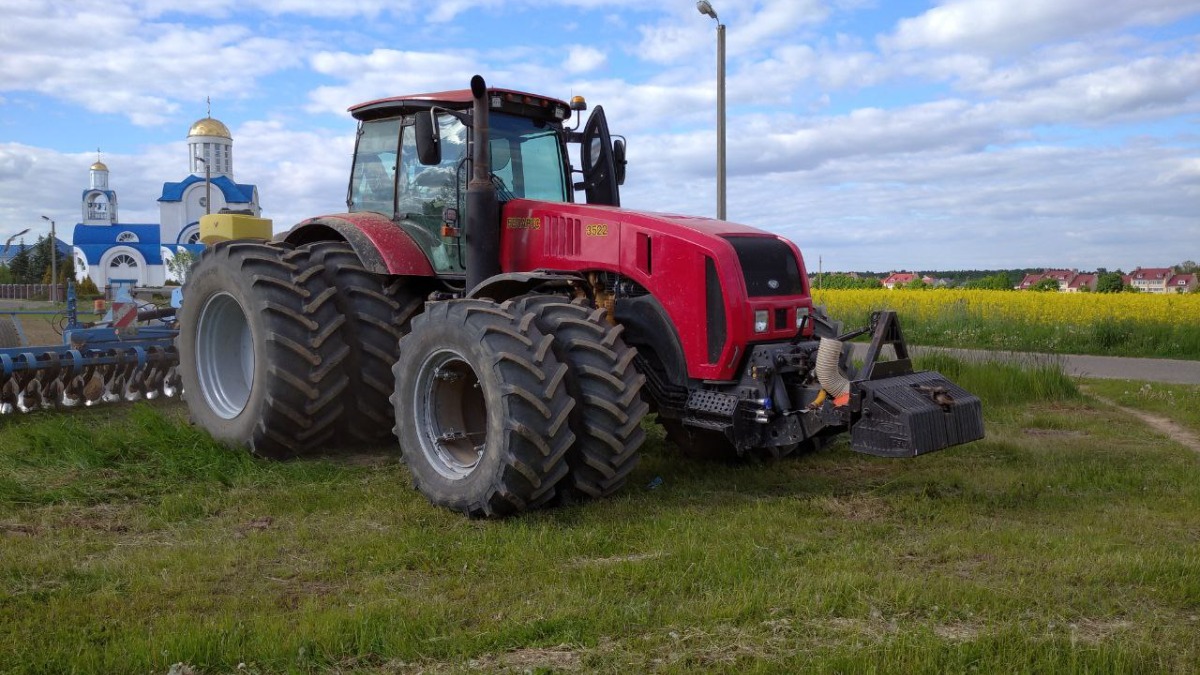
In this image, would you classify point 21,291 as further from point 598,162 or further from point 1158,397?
point 1158,397

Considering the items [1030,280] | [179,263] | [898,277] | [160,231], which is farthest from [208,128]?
[1030,280]

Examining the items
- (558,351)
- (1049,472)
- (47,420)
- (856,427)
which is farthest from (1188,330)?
(47,420)

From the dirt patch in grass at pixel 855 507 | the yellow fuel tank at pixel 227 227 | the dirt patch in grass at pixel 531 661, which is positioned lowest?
the dirt patch in grass at pixel 531 661

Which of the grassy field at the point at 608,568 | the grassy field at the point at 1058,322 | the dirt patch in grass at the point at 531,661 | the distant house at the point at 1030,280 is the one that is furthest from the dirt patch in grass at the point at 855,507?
the distant house at the point at 1030,280

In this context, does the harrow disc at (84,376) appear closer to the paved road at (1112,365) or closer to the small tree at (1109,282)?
the paved road at (1112,365)

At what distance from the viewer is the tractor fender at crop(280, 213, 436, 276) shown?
726 cm

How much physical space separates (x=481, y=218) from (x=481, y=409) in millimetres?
1360

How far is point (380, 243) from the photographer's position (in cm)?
735

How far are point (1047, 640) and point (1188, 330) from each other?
17040 millimetres

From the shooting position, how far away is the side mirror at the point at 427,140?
6.70 m

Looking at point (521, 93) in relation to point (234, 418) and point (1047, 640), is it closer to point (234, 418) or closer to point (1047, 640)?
point (234, 418)

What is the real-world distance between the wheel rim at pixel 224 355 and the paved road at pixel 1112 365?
856 centimetres

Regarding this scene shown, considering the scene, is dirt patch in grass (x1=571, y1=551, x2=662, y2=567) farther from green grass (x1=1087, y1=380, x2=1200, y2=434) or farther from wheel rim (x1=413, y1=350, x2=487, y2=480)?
green grass (x1=1087, y1=380, x2=1200, y2=434)

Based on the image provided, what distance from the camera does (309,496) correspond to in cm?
634
